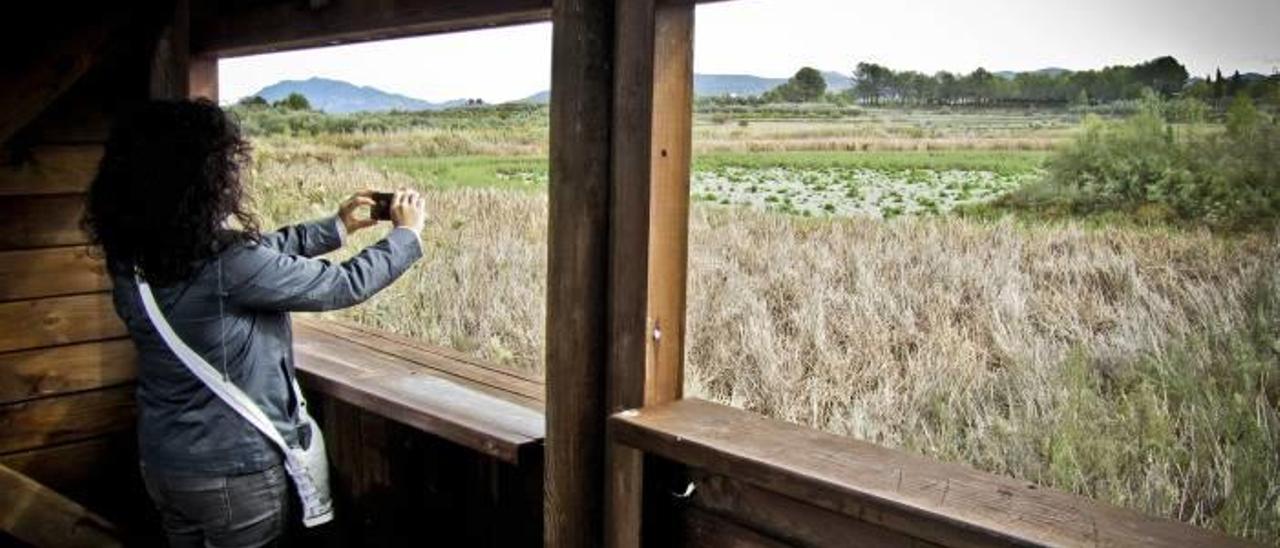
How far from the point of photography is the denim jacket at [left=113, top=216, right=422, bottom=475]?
2.44m

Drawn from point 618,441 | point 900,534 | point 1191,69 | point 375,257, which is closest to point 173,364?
point 375,257

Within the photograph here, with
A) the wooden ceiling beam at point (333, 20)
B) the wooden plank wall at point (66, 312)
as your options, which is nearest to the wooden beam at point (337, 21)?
the wooden ceiling beam at point (333, 20)

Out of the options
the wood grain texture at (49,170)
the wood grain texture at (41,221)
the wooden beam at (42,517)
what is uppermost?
the wood grain texture at (49,170)

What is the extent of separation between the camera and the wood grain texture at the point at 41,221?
3.74m

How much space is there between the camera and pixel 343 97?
451cm

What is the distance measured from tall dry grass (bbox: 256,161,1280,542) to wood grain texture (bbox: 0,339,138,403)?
108cm

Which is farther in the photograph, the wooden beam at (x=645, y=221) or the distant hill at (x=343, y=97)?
the distant hill at (x=343, y=97)

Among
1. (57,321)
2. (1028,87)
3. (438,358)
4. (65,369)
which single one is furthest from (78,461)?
(1028,87)

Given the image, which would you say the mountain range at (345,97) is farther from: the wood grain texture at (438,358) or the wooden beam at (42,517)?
the wooden beam at (42,517)

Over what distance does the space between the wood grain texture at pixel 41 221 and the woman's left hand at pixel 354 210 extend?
1.31 meters

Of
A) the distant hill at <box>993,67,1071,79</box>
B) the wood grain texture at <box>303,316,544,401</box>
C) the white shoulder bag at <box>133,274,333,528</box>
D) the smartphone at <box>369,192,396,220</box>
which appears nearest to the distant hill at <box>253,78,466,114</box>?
the wood grain texture at <box>303,316,544,401</box>

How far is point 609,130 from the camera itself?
7.60ft

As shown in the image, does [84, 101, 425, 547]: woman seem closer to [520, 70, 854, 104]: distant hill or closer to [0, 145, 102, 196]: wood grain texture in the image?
[520, 70, 854, 104]: distant hill

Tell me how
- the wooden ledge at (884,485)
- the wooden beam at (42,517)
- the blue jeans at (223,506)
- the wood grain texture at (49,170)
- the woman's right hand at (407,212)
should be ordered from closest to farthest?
1. the wooden ledge at (884,485)
2. the blue jeans at (223,506)
3. the woman's right hand at (407,212)
4. the wooden beam at (42,517)
5. the wood grain texture at (49,170)
